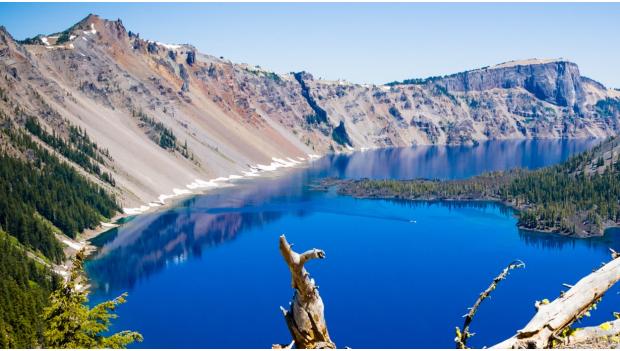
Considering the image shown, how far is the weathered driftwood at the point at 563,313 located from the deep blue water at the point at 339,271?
64884 mm

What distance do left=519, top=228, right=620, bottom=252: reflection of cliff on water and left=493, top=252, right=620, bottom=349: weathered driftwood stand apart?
132 meters

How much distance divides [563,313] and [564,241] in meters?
143

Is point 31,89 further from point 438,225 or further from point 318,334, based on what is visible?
point 318,334

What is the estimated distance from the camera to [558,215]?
15788 centimetres

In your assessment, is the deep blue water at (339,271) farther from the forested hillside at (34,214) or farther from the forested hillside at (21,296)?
the forested hillside at (21,296)

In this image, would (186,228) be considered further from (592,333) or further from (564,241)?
(592,333)

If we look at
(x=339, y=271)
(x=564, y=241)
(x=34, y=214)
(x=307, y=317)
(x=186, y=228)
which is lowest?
(x=339, y=271)

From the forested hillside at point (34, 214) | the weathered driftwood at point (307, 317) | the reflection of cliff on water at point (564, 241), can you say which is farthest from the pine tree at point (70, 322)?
the reflection of cliff on water at point (564, 241)

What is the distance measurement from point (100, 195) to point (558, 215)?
4432 inches

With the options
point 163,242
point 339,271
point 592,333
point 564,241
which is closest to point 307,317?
point 592,333

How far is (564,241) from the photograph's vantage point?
142625 millimetres

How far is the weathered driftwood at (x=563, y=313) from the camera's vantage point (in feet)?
32.5

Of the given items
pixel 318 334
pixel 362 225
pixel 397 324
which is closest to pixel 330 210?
pixel 362 225

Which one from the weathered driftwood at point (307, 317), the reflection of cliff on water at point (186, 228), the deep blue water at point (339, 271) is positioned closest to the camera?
the weathered driftwood at point (307, 317)
